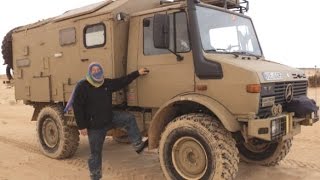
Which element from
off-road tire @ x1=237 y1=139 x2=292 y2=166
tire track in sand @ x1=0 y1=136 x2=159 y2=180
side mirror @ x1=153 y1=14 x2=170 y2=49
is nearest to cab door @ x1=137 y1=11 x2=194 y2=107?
side mirror @ x1=153 y1=14 x2=170 y2=49

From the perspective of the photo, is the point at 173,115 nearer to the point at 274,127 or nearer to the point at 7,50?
the point at 274,127

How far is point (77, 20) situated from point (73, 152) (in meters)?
2.68

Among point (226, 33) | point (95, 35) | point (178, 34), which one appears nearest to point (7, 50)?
point (95, 35)

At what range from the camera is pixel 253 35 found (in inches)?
308

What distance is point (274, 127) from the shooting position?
6133 mm

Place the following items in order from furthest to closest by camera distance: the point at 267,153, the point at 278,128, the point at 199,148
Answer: the point at 267,153
the point at 199,148
the point at 278,128

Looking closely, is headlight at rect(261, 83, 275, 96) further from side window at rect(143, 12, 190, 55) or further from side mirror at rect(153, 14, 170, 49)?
side mirror at rect(153, 14, 170, 49)

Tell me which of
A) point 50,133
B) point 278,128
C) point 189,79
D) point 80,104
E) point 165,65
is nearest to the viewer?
point 278,128

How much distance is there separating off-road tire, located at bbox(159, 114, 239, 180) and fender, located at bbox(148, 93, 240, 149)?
242 mm

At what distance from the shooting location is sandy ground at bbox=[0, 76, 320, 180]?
7516 mm

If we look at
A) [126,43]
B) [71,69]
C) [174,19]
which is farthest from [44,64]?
[174,19]

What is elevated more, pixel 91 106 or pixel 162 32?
pixel 162 32

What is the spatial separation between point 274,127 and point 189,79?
1.41 meters

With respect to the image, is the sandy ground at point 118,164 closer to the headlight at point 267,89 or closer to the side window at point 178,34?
the headlight at point 267,89
